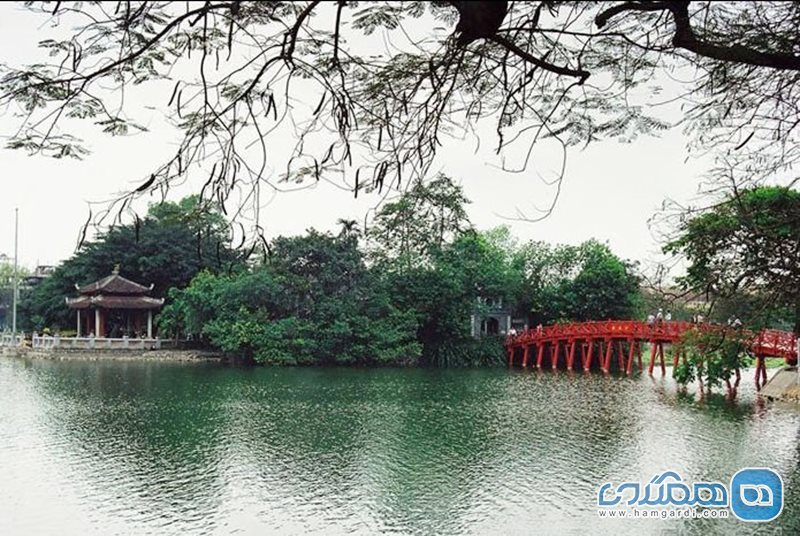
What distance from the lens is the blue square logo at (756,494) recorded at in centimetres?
626

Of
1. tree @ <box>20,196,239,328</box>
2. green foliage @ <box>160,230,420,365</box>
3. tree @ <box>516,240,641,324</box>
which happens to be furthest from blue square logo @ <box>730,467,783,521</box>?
tree @ <box>20,196,239,328</box>

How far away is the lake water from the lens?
6.14m

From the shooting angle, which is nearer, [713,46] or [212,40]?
[713,46]

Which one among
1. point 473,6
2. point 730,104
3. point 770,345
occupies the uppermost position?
point 730,104

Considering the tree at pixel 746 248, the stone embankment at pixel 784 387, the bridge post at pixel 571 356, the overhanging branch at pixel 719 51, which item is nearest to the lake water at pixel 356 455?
the stone embankment at pixel 784 387

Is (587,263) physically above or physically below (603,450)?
above

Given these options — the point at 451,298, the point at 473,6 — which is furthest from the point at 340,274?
the point at 473,6

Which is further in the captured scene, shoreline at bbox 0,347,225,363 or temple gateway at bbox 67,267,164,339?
temple gateway at bbox 67,267,164,339

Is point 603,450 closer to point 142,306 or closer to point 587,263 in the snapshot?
point 587,263

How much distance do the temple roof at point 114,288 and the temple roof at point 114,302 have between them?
138 millimetres

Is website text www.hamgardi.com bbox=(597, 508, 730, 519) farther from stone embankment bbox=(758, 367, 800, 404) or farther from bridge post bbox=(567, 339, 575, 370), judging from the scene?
bridge post bbox=(567, 339, 575, 370)

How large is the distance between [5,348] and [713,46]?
947 inches

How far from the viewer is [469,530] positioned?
5898 mm

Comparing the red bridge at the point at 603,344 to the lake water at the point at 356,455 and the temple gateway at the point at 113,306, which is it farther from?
the temple gateway at the point at 113,306
